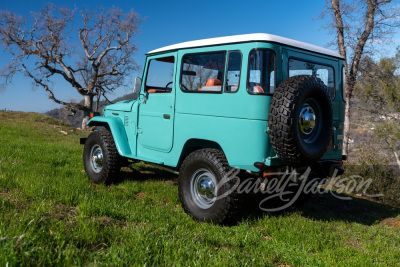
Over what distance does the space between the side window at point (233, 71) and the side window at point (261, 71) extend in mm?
187

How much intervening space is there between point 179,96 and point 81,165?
4.08 m

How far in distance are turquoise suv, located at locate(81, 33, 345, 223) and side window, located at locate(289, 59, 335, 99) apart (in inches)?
0.5

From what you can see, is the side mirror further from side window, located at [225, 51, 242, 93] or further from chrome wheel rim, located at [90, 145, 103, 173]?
side window, located at [225, 51, 242, 93]

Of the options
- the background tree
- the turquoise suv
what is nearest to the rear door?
the turquoise suv

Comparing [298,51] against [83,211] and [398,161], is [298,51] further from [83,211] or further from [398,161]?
[398,161]

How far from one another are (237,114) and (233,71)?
1.98 feet

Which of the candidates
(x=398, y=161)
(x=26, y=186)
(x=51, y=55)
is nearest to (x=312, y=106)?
(x=26, y=186)

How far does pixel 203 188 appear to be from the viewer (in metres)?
4.34

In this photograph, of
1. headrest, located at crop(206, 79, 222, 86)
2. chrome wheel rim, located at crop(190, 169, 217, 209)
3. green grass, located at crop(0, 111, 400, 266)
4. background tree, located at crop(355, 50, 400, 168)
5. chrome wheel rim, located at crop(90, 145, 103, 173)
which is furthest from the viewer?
background tree, located at crop(355, 50, 400, 168)

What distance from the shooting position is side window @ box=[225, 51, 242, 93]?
162 inches

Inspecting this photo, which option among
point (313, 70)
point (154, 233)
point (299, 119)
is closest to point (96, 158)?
point (154, 233)

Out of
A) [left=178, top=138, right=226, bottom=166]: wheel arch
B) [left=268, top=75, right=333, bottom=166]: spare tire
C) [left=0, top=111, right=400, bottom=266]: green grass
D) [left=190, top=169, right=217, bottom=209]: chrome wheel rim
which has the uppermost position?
[left=268, top=75, right=333, bottom=166]: spare tire

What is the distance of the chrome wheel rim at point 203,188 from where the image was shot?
167 inches

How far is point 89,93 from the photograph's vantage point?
31031 mm
